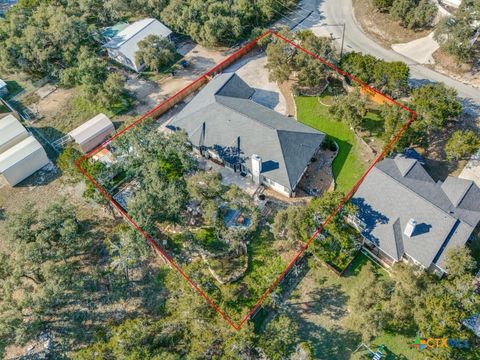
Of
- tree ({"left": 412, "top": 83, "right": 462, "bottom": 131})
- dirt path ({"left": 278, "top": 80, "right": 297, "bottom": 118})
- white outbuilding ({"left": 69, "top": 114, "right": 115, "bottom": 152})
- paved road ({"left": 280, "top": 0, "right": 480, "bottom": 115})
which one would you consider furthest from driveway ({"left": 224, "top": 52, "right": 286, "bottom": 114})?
white outbuilding ({"left": 69, "top": 114, "right": 115, "bottom": 152})

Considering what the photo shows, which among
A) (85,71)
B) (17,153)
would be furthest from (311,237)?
(85,71)

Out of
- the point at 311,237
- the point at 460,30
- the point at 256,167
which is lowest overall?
the point at 311,237

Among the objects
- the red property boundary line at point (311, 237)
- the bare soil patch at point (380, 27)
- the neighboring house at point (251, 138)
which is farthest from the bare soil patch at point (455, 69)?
the neighboring house at point (251, 138)

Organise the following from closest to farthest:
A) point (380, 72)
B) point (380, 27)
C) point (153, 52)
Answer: point (380, 72), point (153, 52), point (380, 27)

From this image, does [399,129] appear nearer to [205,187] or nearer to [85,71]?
[205,187]

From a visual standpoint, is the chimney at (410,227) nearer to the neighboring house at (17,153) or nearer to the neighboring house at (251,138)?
the neighboring house at (251,138)

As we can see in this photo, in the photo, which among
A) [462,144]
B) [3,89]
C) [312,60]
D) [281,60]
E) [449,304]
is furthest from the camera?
[3,89]
